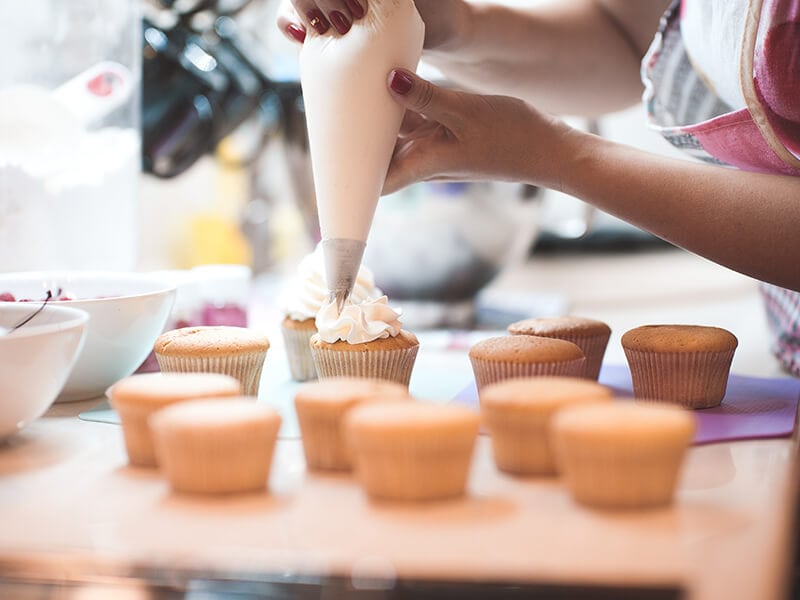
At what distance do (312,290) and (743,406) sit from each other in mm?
535

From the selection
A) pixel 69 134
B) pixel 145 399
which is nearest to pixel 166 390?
pixel 145 399

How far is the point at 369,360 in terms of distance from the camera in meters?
1.09

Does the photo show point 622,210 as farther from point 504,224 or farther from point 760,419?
point 504,224

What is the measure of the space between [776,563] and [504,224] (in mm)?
1223

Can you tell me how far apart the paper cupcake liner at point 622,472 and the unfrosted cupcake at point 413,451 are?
79 millimetres

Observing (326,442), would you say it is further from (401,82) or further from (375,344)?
(401,82)

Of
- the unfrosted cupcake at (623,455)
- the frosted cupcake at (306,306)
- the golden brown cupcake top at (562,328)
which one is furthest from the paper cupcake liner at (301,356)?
the unfrosted cupcake at (623,455)

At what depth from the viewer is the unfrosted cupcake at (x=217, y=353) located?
41.5 inches

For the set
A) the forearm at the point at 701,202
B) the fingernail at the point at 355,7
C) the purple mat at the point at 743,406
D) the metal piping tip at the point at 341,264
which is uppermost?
the fingernail at the point at 355,7

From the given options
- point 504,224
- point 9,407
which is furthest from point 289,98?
point 9,407

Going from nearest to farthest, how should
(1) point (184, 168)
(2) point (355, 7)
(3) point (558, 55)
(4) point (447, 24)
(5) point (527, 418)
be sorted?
1. (5) point (527, 418)
2. (2) point (355, 7)
3. (4) point (447, 24)
4. (3) point (558, 55)
5. (1) point (184, 168)

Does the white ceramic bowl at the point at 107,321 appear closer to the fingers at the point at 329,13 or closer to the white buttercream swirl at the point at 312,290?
the white buttercream swirl at the point at 312,290

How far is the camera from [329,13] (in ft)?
3.26

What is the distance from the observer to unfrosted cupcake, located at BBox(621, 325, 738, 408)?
3.43 ft
